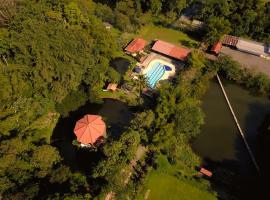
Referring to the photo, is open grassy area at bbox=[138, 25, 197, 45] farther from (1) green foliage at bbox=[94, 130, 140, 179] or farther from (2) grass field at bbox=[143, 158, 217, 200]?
(2) grass field at bbox=[143, 158, 217, 200]

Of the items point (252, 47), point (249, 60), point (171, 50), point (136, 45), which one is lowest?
point (136, 45)

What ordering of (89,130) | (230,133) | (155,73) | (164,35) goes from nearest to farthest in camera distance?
(89,130)
(230,133)
(155,73)
(164,35)

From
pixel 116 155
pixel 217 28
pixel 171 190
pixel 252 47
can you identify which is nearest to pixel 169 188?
pixel 171 190

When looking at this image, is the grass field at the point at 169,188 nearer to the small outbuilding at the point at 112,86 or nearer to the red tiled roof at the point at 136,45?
the small outbuilding at the point at 112,86

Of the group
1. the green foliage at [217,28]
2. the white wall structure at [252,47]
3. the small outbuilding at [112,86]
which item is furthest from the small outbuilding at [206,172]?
the white wall structure at [252,47]

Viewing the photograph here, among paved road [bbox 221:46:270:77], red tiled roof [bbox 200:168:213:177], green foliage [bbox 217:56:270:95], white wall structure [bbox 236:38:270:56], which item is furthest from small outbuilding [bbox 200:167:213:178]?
white wall structure [bbox 236:38:270:56]

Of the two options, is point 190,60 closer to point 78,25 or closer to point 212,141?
point 212,141

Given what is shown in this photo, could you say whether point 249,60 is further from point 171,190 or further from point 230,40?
point 171,190
